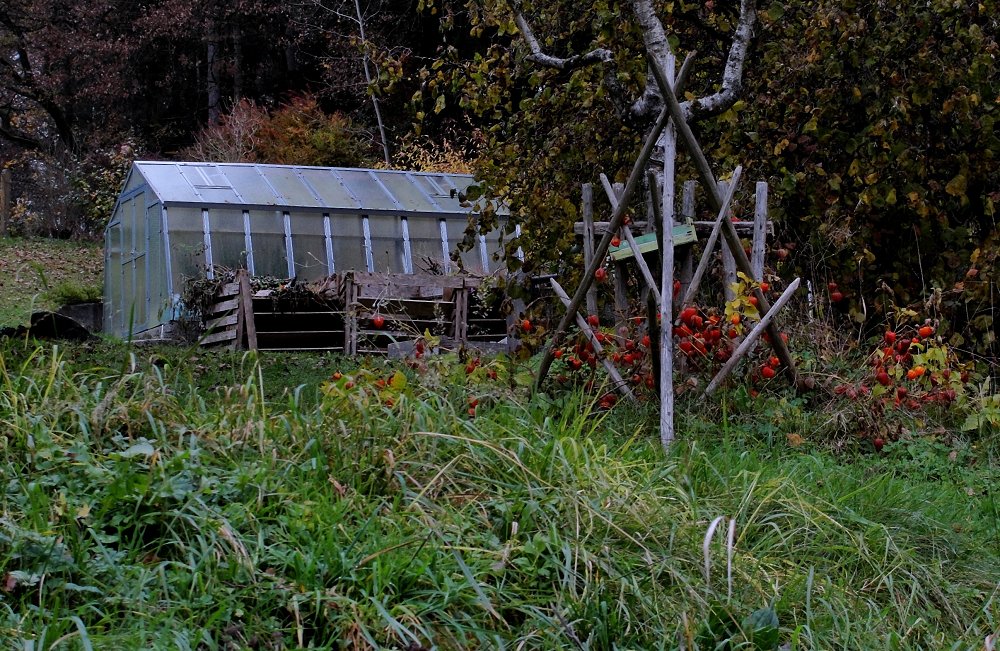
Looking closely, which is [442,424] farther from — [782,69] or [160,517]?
[782,69]

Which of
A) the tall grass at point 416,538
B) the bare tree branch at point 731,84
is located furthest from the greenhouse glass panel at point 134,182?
the tall grass at point 416,538

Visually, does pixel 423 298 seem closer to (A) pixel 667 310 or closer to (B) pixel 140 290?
(B) pixel 140 290

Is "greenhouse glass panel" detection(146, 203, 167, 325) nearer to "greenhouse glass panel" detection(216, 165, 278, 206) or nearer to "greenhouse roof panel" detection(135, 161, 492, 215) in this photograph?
"greenhouse roof panel" detection(135, 161, 492, 215)

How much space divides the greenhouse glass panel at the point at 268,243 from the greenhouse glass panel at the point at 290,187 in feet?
1.13

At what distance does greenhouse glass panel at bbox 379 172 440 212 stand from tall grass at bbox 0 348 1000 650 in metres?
12.6

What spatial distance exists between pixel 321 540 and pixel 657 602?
106cm

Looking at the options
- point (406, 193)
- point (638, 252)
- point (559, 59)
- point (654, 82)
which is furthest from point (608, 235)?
point (406, 193)

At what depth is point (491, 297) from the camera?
806 cm

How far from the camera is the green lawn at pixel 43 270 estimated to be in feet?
65.2

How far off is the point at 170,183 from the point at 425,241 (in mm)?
3901

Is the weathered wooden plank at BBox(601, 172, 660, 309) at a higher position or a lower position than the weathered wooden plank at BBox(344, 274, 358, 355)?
higher

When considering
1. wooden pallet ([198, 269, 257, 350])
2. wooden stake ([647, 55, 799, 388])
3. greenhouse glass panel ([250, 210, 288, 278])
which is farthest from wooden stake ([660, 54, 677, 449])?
greenhouse glass panel ([250, 210, 288, 278])

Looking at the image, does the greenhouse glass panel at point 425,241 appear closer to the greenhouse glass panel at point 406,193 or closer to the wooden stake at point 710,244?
the greenhouse glass panel at point 406,193

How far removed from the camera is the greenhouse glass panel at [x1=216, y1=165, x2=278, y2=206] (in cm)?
1649
